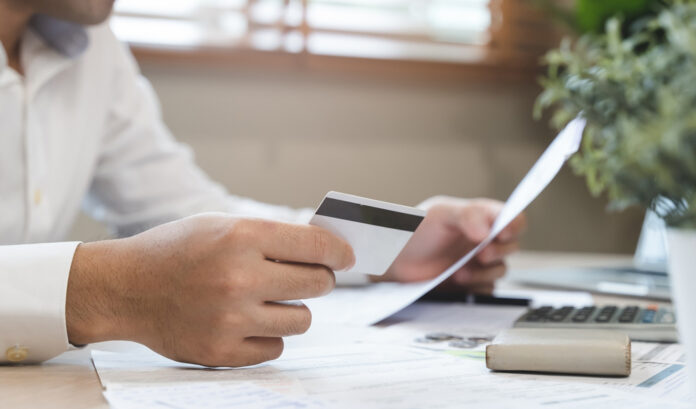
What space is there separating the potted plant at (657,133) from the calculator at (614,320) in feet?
0.80

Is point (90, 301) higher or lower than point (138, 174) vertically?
lower

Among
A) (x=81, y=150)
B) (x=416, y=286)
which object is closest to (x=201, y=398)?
(x=416, y=286)

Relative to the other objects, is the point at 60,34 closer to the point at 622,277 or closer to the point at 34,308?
the point at 34,308

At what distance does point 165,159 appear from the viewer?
135 centimetres

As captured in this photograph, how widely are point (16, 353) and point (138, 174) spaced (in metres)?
0.77

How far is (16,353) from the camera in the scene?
0.58 m

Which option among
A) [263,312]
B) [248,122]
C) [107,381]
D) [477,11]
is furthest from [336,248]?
[477,11]

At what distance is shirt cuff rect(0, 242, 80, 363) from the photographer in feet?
1.89

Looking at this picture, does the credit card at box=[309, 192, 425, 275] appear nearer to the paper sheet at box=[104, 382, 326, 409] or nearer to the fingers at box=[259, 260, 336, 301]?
the fingers at box=[259, 260, 336, 301]

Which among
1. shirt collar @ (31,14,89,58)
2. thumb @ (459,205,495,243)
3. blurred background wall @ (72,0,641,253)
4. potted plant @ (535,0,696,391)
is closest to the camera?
potted plant @ (535,0,696,391)

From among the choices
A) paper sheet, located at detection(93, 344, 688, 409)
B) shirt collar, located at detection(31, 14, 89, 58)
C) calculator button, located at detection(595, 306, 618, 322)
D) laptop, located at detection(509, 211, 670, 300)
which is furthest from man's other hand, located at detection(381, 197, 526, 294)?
shirt collar, located at detection(31, 14, 89, 58)

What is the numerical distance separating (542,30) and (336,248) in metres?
1.75

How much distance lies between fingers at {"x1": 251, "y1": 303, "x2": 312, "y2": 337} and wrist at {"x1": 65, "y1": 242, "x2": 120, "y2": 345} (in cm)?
12

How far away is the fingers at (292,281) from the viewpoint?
0.56 metres
